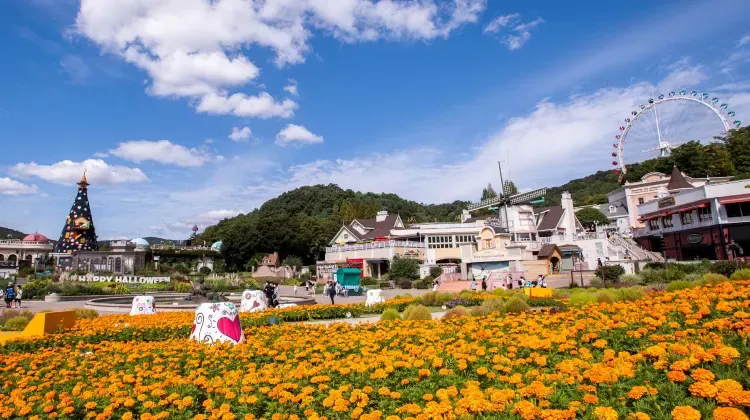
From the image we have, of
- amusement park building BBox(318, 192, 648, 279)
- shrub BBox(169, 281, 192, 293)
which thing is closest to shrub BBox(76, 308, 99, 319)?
shrub BBox(169, 281, 192, 293)

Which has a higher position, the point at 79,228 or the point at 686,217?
the point at 79,228

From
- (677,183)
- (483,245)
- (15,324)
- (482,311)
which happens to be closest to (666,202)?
(677,183)

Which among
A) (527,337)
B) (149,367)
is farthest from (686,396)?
(149,367)

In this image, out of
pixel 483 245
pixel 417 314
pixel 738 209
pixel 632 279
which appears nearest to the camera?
pixel 417 314

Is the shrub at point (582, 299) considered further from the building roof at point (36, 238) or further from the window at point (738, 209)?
the building roof at point (36, 238)

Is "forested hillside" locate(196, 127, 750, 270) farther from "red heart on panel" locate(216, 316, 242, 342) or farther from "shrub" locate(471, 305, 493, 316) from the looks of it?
"red heart on panel" locate(216, 316, 242, 342)

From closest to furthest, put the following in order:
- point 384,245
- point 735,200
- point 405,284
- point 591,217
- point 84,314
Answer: point 84,314, point 735,200, point 405,284, point 384,245, point 591,217

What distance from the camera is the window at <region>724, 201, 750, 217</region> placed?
35559 mm

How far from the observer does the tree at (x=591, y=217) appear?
75625 millimetres

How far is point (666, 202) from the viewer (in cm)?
4406

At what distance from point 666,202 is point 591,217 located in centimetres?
3425

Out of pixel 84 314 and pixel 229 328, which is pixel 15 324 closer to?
pixel 84 314

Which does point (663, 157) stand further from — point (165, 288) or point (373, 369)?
point (373, 369)

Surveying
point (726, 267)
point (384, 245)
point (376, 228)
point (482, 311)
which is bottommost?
point (482, 311)
